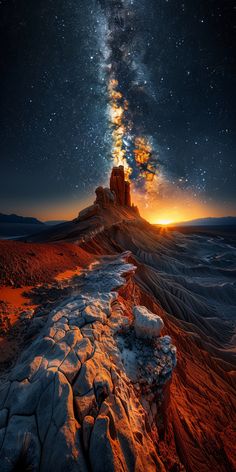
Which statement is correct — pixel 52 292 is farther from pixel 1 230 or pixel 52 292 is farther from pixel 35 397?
pixel 1 230

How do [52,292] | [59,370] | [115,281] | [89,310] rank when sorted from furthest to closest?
[115,281]
[52,292]
[89,310]
[59,370]

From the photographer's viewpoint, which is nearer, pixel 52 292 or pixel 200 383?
pixel 52 292

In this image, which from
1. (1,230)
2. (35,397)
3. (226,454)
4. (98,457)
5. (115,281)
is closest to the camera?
(98,457)

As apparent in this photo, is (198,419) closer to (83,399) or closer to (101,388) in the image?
(101,388)

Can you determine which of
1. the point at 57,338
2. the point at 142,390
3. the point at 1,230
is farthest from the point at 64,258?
the point at 1,230

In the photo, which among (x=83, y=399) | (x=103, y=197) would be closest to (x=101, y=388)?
(x=83, y=399)

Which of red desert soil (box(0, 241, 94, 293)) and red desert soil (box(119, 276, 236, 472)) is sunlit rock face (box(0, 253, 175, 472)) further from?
red desert soil (box(0, 241, 94, 293))

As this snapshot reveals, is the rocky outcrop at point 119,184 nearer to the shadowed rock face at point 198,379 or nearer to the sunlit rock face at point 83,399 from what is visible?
the shadowed rock face at point 198,379
